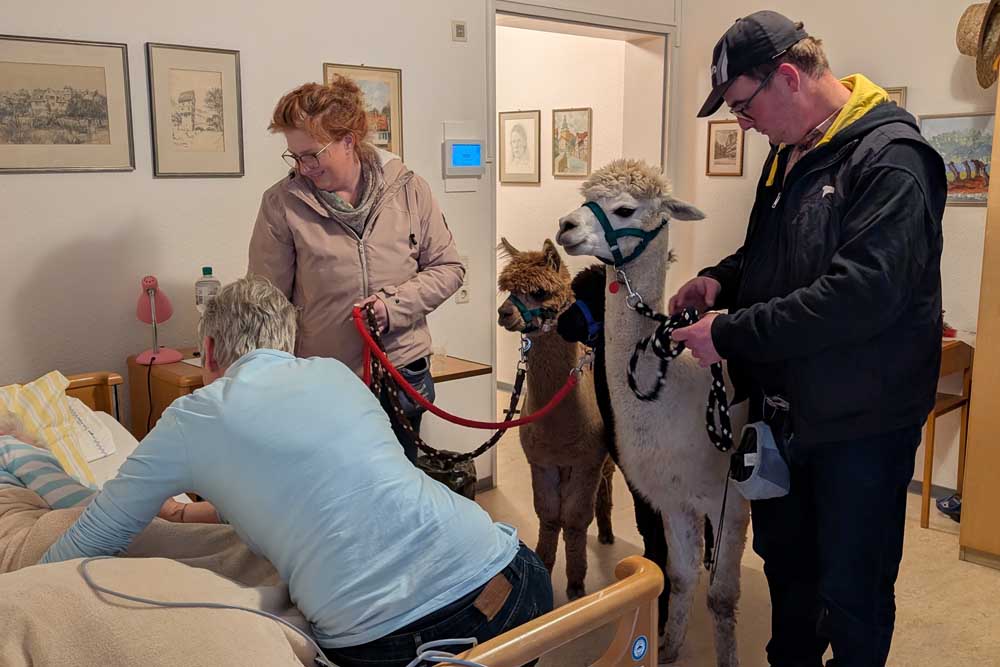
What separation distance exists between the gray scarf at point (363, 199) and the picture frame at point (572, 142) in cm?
308

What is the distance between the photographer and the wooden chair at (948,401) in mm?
3795

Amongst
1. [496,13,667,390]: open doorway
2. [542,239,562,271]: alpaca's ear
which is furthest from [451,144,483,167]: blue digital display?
[542,239,562,271]: alpaca's ear

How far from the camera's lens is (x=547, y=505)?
3.21 metres

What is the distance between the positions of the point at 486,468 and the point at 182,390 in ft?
6.32

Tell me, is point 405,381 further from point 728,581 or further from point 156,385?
point 728,581

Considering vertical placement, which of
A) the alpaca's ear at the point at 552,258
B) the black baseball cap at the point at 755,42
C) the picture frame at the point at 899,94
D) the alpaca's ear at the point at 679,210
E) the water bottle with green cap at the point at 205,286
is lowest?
the water bottle with green cap at the point at 205,286

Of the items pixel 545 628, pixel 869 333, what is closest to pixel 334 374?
pixel 545 628

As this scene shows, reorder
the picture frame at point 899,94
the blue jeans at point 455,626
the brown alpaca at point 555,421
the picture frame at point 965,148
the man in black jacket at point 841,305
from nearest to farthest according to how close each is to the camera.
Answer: the blue jeans at point 455,626 → the man in black jacket at point 841,305 → the brown alpaca at point 555,421 → the picture frame at point 965,148 → the picture frame at point 899,94

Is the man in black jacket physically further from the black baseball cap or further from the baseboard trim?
the baseboard trim

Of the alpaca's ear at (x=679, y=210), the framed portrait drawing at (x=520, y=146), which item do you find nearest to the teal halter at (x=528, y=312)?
the alpaca's ear at (x=679, y=210)

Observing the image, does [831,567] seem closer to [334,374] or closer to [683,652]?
[683,652]

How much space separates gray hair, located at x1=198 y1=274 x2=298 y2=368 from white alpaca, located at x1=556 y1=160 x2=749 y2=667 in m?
0.94

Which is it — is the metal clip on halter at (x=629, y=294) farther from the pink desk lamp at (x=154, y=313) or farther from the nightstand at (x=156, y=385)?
the pink desk lamp at (x=154, y=313)

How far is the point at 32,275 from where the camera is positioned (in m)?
3.08
